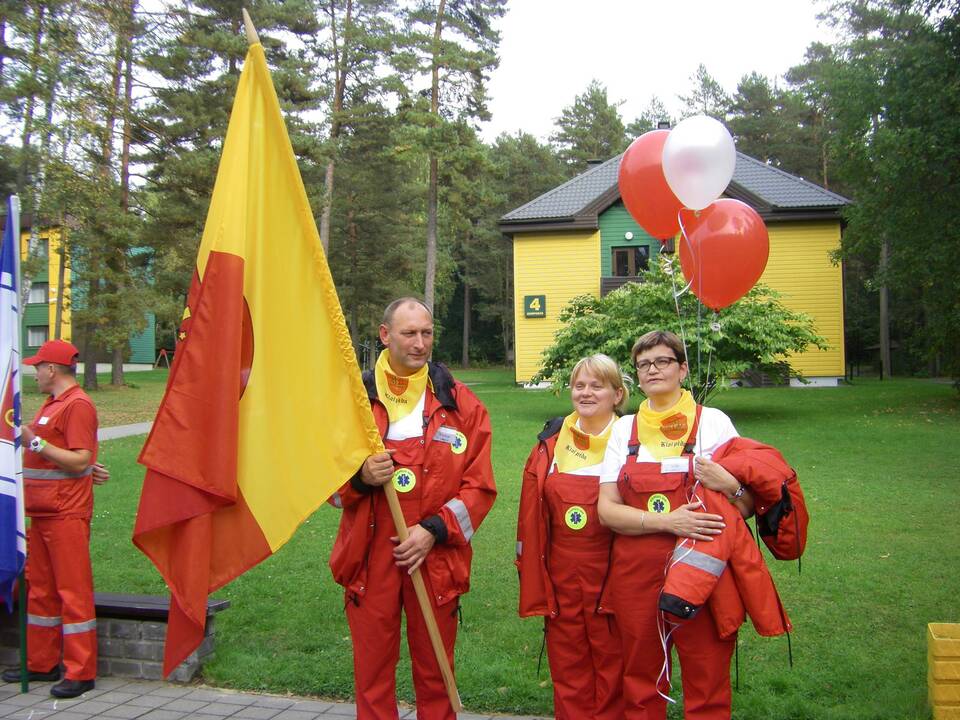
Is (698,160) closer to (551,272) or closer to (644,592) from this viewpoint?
(644,592)

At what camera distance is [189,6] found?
25.5 metres

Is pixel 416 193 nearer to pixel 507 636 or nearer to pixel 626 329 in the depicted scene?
pixel 626 329

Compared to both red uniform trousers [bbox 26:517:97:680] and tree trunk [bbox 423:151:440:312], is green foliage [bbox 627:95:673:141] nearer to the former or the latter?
tree trunk [bbox 423:151:440:312]

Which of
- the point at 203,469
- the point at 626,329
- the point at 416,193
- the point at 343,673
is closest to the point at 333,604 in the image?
the point at 343,673

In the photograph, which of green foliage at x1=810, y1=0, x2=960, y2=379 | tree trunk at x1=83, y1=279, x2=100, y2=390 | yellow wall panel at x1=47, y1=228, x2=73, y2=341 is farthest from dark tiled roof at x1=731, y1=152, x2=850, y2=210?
yellow wall panel at x1=47, y1=228, x2=73, y2=341

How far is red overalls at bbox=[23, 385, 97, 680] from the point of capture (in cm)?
489

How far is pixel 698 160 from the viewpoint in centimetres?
416

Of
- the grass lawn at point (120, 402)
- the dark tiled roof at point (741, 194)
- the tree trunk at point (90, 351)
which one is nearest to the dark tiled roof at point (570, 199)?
the dark tiled roof at point (741, 194)

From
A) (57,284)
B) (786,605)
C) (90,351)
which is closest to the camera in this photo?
(786,605)

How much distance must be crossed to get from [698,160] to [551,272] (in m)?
23.4

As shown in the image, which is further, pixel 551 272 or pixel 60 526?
pixel 551 272

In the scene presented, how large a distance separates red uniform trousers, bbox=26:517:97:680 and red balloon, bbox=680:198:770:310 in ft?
12.7

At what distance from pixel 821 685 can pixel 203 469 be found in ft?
11.5

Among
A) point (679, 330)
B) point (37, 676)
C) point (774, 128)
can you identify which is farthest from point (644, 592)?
point (774, 128)
